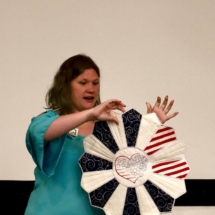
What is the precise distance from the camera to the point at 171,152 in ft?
3.66

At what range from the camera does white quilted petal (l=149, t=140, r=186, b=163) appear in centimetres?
111

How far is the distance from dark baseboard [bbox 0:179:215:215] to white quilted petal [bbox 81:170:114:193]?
73 cm

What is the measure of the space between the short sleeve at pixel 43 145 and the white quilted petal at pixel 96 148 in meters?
0.07

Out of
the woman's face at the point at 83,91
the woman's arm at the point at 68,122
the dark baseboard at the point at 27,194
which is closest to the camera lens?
the woman's arm at the point at 68,122

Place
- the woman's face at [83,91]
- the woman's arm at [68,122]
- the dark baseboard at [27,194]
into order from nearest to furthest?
the woman's arm at [68,122] < the woman's face at [83,91] < the dark baseboard at [27,194]

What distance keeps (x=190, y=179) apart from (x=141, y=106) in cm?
39

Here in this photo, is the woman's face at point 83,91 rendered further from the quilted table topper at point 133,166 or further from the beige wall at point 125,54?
the beige wall at point 125,54

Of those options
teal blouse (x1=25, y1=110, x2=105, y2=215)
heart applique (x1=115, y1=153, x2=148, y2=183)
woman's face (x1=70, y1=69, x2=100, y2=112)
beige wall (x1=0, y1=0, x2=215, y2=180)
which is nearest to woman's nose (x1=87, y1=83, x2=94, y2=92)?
woman's face (x1=70, y1=69, x2=100, y2=112)

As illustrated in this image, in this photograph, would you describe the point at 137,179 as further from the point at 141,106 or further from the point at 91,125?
the point at 141,106

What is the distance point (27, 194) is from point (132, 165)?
0.78 metres

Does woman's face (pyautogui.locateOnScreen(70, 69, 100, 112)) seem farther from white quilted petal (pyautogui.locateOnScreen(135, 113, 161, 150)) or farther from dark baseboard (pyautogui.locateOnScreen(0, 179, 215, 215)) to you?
dark baseboard (pyautogui.locateOnScreen(0, 179, 215, 215))

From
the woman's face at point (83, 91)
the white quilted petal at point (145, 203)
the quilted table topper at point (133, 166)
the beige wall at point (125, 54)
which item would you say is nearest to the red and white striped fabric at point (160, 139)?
the quilted table topper at point (133, 166)

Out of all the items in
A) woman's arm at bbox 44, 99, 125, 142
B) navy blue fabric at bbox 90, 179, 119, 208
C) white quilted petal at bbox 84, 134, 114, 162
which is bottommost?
navy blue fabric at bbox 90, 179, 119, 208

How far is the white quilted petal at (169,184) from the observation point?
109cm
